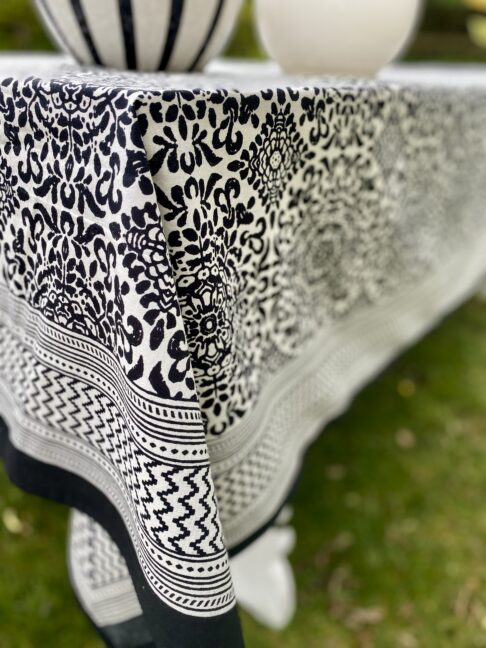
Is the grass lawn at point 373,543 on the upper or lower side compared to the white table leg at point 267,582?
lower

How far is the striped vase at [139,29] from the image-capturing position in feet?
1.88

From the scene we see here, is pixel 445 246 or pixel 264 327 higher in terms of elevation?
pixel 264 327

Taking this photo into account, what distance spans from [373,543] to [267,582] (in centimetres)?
29

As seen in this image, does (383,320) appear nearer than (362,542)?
Yes

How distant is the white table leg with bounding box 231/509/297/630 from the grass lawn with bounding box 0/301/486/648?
0.03 metres

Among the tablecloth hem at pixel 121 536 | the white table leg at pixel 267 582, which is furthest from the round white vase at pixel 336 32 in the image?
the white table leg at pixel 267 582

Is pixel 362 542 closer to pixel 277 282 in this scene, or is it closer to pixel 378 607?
pixel 378 607

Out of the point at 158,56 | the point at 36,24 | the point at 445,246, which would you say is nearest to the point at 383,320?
the point at 445,246

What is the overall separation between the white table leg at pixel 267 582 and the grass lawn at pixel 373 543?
3cm

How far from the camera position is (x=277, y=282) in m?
0.55

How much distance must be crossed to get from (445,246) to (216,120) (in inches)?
28.1

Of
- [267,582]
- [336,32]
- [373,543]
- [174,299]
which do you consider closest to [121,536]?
[174,299]

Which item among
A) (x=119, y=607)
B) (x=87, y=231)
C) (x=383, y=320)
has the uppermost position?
(x=87, y=231)

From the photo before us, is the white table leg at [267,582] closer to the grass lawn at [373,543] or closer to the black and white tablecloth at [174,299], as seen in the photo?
the grass lawn at [373,543]
